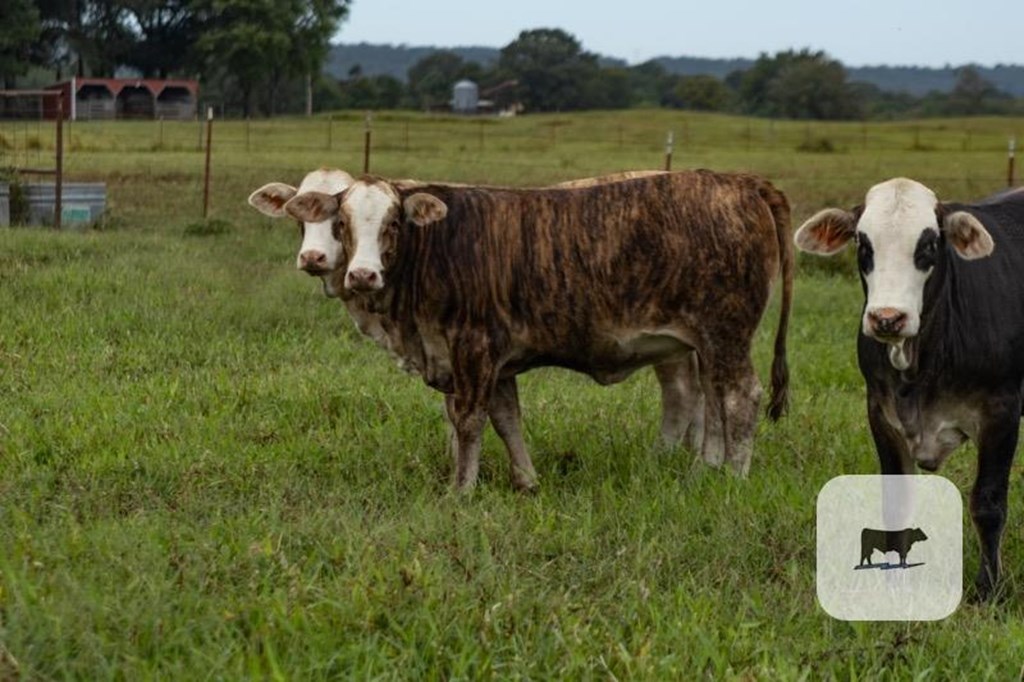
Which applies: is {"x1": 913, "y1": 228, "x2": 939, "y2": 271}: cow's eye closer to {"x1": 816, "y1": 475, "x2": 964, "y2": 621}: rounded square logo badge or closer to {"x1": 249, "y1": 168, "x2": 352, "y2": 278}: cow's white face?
{"x1": 816, "y1": 475, "x2": 964, "y2": 621}: rounded square logo badge

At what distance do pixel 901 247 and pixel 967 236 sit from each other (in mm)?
308

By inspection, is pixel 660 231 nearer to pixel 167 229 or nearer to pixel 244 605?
pixel 244 605

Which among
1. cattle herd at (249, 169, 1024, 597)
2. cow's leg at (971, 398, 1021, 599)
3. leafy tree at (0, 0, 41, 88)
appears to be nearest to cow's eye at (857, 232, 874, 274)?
cow's leg at (971, 398, 1021, 599)

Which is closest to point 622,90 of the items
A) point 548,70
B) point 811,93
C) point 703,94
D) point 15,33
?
point 548,70

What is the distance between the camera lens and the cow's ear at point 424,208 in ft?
21.4

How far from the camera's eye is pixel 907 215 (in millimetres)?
5172

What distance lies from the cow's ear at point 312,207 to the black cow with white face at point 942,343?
2.49 meters

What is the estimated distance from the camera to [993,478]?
5.41 meters

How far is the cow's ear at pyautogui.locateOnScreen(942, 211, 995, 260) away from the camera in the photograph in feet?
17.0

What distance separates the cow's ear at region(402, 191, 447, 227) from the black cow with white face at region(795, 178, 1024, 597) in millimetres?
1818

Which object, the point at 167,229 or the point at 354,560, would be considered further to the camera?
the point at 167,229

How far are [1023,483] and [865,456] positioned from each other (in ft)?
2.64

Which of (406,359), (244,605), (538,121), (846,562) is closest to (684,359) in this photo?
(406,359)

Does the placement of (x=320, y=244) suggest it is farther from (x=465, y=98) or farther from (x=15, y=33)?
(x=465, y=98)
